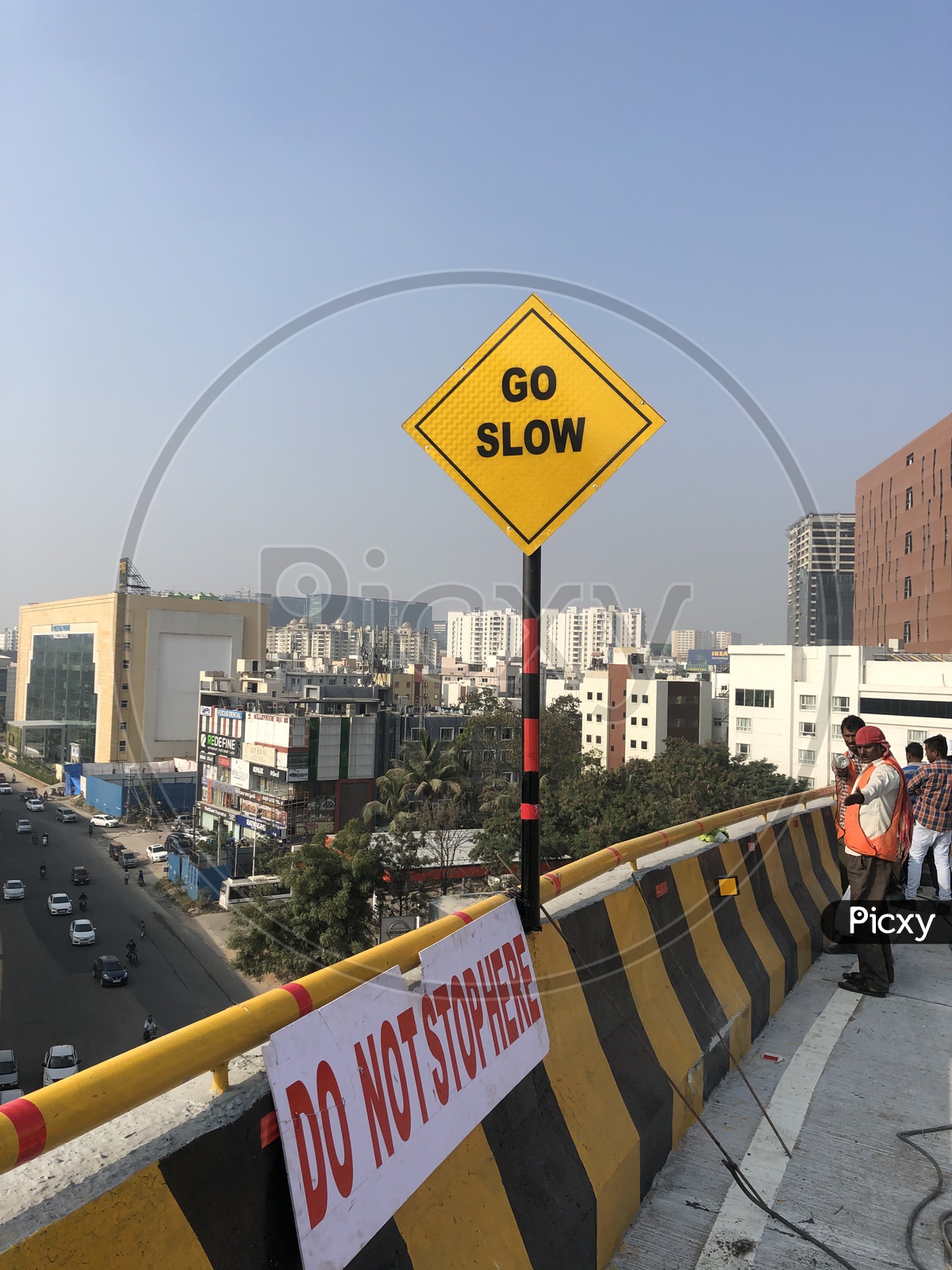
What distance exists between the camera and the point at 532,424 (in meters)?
2.92

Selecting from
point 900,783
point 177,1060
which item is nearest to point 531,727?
point 177,1060

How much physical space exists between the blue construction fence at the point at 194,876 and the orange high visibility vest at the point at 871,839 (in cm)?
3122

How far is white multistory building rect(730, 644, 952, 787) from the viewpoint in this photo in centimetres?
3050

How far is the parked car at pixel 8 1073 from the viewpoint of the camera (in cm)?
1861

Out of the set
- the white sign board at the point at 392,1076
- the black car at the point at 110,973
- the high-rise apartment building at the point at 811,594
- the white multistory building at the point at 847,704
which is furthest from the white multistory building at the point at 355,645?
the black car at the point at 110,973

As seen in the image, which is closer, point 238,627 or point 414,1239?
point 414,1239

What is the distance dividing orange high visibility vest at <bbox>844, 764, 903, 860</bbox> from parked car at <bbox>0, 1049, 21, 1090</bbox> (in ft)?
68.9

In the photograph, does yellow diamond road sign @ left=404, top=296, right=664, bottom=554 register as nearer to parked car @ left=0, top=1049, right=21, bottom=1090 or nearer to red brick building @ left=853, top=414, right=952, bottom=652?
parked car @ left=0, top=1049, right=21, bottom=1090

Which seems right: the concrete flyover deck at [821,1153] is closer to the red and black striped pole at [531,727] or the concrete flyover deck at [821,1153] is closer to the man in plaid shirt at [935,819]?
the red and black striped pole at [531,727]

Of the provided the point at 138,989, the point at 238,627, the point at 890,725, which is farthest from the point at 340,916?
the point at 890,725

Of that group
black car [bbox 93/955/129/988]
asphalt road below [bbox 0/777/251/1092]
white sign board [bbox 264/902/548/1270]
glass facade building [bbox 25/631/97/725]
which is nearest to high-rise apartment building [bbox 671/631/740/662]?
white sign board [bbox 264/902/548/1270]

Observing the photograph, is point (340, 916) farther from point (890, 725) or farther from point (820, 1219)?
point (890, 725)

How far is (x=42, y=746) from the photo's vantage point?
249 ft

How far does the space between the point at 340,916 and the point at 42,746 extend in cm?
6809
